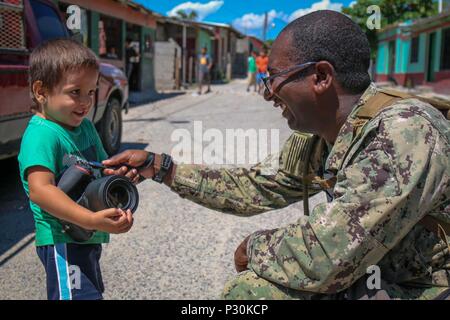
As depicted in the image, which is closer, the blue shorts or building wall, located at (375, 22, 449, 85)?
the blue shorts

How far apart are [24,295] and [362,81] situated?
7.89 feet

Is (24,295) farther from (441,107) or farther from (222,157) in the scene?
(222,157)

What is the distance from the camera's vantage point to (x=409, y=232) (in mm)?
1547

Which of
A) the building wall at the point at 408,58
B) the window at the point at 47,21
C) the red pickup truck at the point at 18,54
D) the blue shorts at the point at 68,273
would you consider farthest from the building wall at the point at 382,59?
the blue shorts at the point at 68,273

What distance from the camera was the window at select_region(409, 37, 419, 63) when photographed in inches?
1081

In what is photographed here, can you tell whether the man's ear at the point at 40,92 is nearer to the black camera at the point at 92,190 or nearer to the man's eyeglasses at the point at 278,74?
the black camera at the point at 92,190

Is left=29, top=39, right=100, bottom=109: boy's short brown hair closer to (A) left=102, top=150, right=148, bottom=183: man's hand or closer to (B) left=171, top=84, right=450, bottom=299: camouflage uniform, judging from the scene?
(A) left=102, top=150, right=148, bottom=183: man's hand

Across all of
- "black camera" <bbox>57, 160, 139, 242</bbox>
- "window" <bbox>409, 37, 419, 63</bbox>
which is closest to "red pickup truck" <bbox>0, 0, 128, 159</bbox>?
"black camera" <bbox>57, 160, 139, 242</bbox>

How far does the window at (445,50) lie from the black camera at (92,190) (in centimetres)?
2323

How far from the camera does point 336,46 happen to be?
156 cm

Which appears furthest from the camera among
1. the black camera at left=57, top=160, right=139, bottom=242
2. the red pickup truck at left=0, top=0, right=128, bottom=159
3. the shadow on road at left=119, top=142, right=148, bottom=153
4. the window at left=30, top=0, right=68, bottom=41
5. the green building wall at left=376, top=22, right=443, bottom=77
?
the green building wall at left=376, top=22, right=443, bottom=77

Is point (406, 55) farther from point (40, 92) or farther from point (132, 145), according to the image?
point (40, 92)

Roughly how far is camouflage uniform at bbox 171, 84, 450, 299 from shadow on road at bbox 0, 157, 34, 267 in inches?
105

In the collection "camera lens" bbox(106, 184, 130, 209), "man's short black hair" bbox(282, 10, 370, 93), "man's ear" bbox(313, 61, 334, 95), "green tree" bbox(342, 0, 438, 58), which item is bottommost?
"camera lens" bbox(106, 184, 130, 209)
